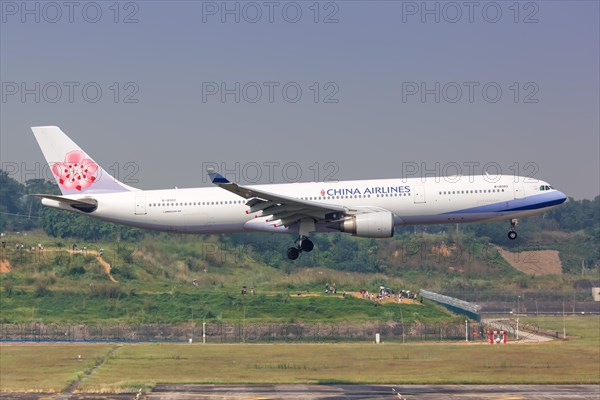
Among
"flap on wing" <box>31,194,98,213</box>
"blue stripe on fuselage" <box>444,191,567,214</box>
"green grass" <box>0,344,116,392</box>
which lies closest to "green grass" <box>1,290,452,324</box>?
"green grass" <box>0,344,116,392</box>

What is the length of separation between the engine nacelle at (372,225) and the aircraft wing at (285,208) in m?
1.39

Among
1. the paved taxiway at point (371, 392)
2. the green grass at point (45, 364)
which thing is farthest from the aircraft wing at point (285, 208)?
the green grass at point (45, 364)

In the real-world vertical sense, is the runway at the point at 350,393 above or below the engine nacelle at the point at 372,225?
below

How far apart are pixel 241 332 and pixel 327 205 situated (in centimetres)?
4882

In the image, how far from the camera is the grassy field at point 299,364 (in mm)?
87250

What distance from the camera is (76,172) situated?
7325cm

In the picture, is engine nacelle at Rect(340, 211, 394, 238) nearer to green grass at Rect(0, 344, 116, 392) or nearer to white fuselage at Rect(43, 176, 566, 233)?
white fuselage at Rect(43, 176, 566, 233)

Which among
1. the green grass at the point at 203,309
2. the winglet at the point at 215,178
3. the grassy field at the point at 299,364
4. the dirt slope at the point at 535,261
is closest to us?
the winglet at the point at 215,178

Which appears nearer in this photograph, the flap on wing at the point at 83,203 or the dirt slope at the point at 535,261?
the flap on wing at the point at 83,203

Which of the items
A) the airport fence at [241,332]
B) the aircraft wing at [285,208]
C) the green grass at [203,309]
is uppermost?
the aircraft wing at [285,208]

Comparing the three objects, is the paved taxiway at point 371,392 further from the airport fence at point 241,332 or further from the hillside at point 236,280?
the hillside at point 236,280

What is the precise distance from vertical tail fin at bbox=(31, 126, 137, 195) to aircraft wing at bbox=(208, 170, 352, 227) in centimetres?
1239

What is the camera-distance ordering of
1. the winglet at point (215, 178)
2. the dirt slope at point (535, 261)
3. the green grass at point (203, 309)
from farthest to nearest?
the dirt slope at point (535, 261), the green grass at point (203, 309), the winglet at point (215, 178)

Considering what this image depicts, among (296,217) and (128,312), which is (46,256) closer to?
(128,312)
